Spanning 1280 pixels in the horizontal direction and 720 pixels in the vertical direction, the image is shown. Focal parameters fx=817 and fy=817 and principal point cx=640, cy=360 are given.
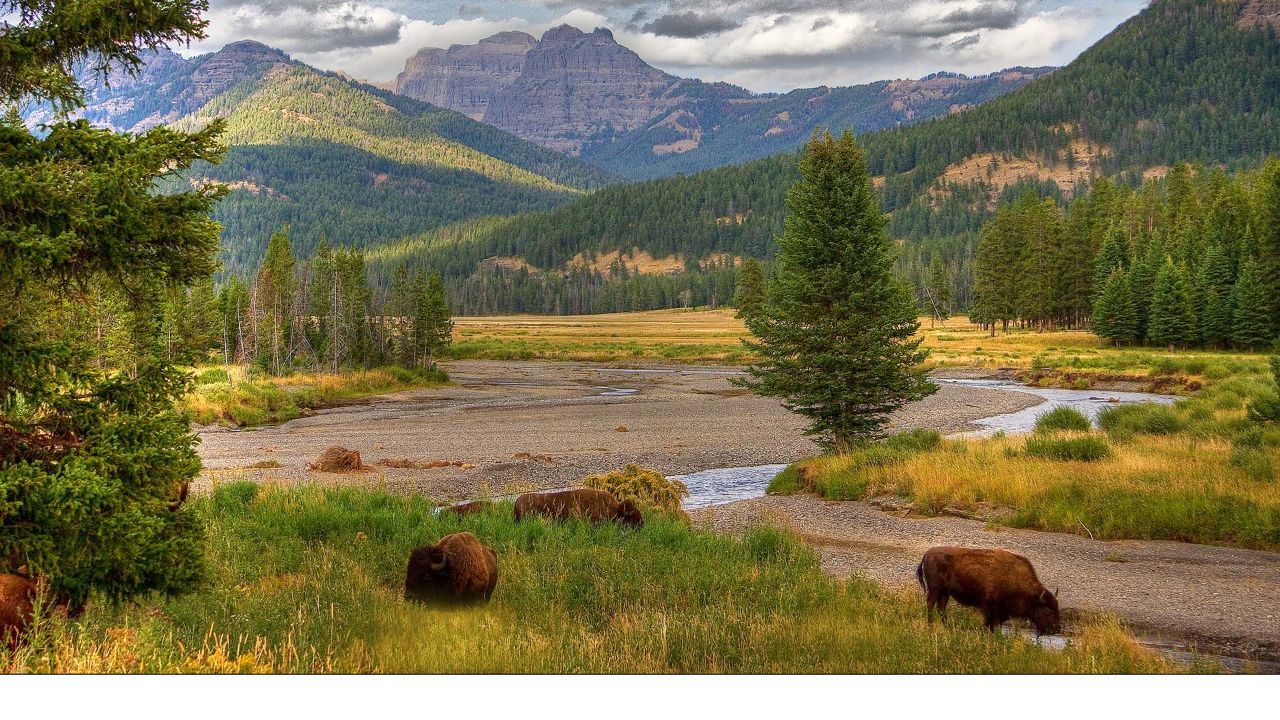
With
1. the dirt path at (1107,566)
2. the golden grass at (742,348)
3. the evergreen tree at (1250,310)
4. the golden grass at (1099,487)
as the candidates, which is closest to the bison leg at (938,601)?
the dirt path at (1107,566)

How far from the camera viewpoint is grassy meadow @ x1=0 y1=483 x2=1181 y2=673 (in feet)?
21.1

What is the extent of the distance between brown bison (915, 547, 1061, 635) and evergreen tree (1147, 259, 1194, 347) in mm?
60456

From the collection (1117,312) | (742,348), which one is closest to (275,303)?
(742,348)

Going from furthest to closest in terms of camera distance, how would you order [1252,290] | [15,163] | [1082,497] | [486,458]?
[1252,290], [486,458], [1082,497], [15,163]

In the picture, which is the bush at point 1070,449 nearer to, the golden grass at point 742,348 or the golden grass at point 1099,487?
the golden grass at point 1099,487

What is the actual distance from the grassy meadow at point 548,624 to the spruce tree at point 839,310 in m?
11.6

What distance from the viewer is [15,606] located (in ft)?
18.4

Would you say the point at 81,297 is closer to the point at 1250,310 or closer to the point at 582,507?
the point at 582,507

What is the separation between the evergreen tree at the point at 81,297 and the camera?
16.6ft

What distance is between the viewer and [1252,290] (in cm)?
5381

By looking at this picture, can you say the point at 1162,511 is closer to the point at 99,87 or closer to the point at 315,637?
the point at 315,637

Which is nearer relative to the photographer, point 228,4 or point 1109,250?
point 228,4
